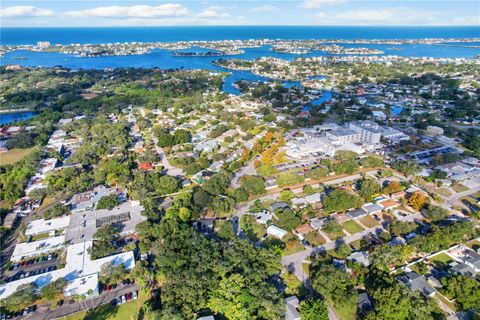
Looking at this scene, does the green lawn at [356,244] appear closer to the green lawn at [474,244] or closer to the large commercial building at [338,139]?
the green lawn at [474,244]

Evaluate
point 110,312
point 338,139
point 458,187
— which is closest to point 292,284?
point 110,312

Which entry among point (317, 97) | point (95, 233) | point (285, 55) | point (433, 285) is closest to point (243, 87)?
point (317, 97)

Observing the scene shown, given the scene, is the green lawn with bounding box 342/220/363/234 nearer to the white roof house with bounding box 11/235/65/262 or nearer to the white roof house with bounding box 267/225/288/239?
the white roof house with bounding box 267/225/288/239

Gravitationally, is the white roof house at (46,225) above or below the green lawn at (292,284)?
below

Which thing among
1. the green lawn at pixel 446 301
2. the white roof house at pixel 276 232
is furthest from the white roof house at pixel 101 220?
the green lawn at pixel 446 301

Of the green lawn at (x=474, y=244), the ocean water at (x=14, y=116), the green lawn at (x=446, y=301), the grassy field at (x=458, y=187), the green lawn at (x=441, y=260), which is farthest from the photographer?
the ocean water at (x=14, y=116)

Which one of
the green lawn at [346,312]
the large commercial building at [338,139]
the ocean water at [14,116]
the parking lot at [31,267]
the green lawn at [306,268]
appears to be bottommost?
the ocean water at [14,116]

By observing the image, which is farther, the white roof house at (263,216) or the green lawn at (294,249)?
the white roof house at (263,216)

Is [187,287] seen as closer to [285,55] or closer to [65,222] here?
[65,222]

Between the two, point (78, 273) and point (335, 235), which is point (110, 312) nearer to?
point (78, 273)
